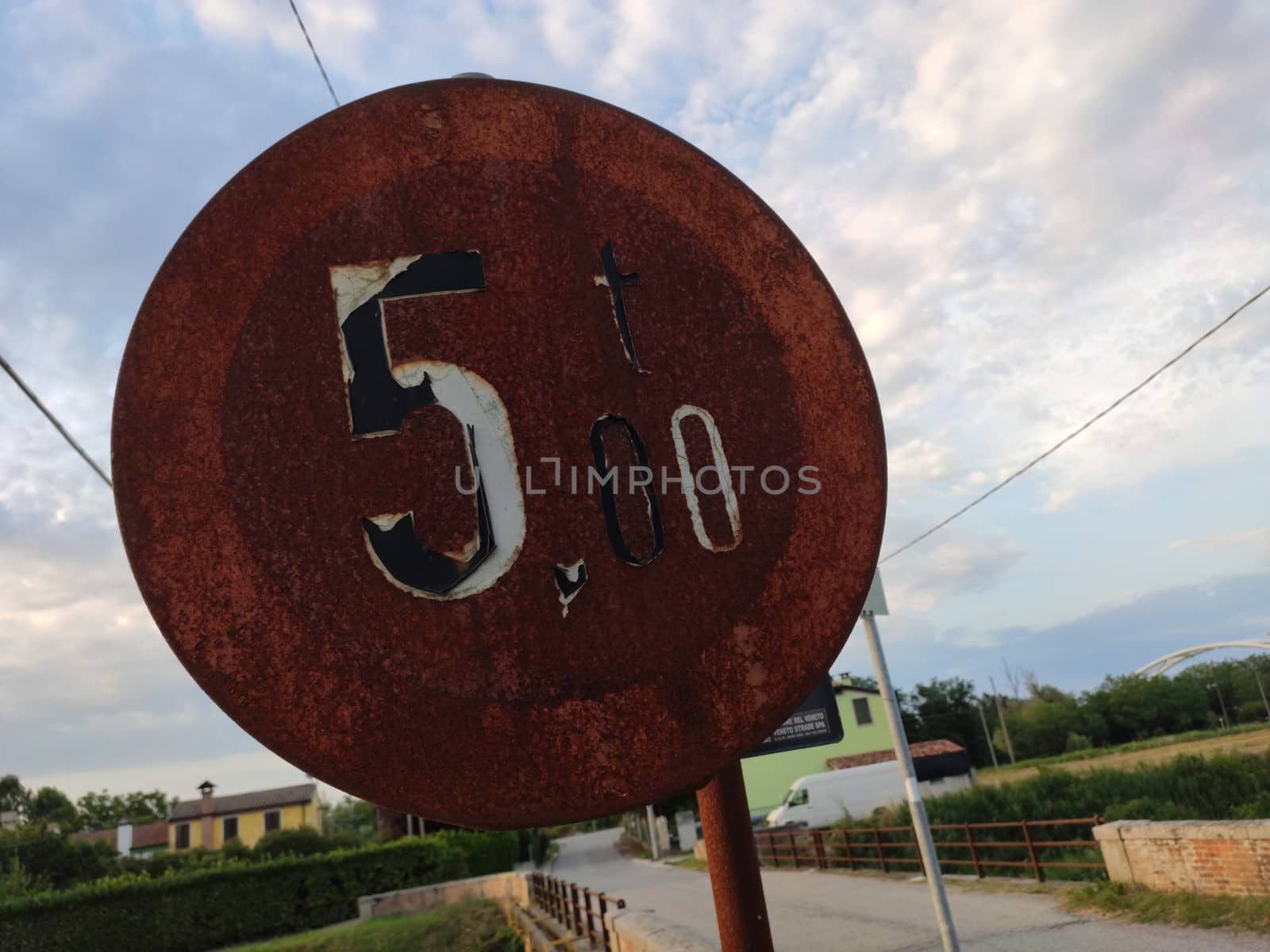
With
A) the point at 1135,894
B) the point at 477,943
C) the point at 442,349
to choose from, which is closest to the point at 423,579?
the point at 442,349

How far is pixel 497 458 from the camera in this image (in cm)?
120

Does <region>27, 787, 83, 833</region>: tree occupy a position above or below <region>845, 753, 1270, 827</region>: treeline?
above

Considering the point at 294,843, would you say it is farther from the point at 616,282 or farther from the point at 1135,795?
the point at 616,282

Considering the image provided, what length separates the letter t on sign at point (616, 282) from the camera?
1.31 metres

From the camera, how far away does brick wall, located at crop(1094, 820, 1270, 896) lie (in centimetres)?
775

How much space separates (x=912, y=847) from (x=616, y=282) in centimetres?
1619

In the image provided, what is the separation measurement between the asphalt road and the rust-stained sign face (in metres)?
3.86

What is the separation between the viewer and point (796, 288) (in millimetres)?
1392

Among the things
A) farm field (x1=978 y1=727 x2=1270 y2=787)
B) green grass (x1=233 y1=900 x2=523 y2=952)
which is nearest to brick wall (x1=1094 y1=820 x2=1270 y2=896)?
farm field (x1=978 y1=727 x2=1270 y2=787)

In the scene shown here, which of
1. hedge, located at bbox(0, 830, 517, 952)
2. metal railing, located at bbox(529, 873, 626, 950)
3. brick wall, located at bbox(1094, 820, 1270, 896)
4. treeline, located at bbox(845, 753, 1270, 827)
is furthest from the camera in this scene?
hedge, located at bbox(0, 830, 517, 952)

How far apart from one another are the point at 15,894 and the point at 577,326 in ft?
89.6

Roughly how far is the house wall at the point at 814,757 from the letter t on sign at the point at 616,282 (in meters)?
25.1

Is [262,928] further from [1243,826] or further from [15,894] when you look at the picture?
[1243,826]

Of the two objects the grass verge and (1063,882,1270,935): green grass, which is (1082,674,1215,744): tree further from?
(1063,882,1270,935): green grass
